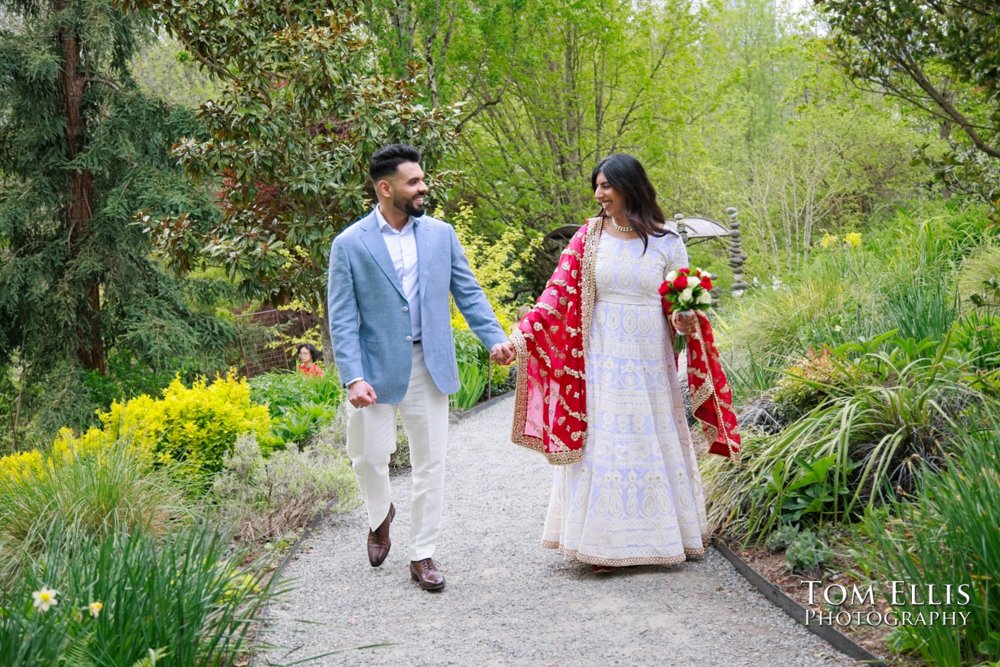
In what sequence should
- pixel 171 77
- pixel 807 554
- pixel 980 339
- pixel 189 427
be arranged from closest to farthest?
pixel 807 554
pixel 980 339
pixel 189 427
pixel 171 77

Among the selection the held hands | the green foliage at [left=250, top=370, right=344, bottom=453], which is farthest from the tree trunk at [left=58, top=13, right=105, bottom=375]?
the held hands

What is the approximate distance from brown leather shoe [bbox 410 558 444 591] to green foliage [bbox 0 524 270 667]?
4.30 feet

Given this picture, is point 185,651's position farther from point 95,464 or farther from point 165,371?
point 165,371

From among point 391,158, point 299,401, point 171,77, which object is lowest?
point 299,401

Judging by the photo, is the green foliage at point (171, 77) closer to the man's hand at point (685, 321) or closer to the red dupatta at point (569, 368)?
the red dupatta at point (569, 368)

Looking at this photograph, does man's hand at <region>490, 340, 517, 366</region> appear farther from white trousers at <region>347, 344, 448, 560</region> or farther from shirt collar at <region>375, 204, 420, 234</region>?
shirt collar at <region>375, 204, 420, 234</region>

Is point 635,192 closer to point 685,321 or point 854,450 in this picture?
point 685,321

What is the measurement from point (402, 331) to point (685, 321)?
138 centimetres

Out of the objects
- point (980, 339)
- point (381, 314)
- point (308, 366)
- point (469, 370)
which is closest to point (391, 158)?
point (381, 314)

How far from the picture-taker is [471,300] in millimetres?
4895

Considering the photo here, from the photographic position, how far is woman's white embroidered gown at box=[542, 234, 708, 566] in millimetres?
4711

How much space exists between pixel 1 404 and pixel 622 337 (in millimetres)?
13132

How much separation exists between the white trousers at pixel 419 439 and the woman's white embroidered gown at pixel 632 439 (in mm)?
684

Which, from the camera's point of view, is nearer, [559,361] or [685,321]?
[685,321]
